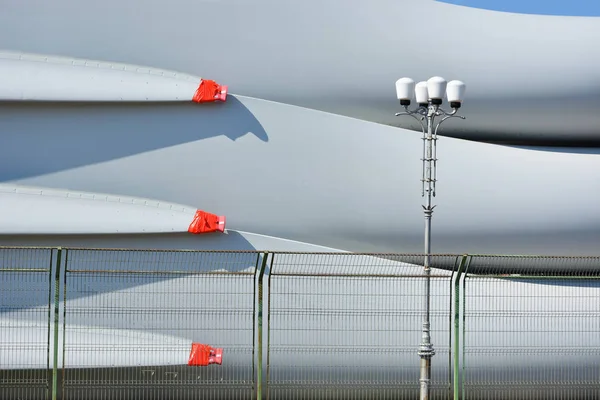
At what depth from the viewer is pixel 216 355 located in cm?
1427

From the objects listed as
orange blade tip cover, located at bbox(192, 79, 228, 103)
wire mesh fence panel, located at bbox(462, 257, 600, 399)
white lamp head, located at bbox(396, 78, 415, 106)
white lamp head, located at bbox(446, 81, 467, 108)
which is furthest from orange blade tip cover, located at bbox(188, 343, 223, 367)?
white lamp head, located at bbox(446, 81, 467, 108)

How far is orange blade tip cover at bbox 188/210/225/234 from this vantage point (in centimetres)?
1523

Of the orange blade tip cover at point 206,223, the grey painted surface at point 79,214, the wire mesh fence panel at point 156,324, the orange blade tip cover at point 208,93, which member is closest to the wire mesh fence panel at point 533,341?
Answer: the wire mesh fence panel at point 156,324

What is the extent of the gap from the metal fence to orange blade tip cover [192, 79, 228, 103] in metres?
2.77

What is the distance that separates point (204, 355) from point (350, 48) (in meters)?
6.03

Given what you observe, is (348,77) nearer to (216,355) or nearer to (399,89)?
(399,89)

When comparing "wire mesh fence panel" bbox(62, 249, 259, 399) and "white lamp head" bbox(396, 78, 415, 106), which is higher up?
"white lamp head" bbox(396, 78, 415, 106)

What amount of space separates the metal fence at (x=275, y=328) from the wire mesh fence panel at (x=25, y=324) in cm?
3

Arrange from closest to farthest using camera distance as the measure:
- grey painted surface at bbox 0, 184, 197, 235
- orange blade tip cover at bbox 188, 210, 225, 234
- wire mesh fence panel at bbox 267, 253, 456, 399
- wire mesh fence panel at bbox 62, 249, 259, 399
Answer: wire mesh fence panel at bbox 62, 249, 259, 399 < wire mesh fence panel at bbox 267, 253, 456, 399 < grey painted surface at bbox 0, 184, 197, 235 < orange blade tip cover at bbox 188, 210, 225, 234

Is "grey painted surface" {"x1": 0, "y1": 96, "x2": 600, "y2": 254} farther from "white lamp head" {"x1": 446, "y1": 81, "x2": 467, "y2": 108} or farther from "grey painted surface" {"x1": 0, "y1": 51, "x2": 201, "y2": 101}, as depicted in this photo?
"white lamp head" {"x1": 446, "y1": 81, "x2": 467, "y2": 108}

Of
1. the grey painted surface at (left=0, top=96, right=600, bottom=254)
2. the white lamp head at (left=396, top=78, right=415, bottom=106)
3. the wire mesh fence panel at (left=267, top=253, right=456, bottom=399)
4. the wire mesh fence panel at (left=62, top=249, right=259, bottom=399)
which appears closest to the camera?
the white lamp head at (left=396, top=78, right=415, bottom=106)

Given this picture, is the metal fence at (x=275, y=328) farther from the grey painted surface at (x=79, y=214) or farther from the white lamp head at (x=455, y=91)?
the white lamp head at (x=455, y=91)

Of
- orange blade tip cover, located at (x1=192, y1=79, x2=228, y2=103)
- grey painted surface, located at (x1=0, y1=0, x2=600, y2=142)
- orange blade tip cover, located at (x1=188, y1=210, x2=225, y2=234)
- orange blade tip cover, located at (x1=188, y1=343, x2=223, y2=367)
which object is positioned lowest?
orange blade tip cover, located at (x1=188, y1=343, x2=223, y2=367)

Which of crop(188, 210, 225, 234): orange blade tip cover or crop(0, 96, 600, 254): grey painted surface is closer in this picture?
crop(188, 210, 225, 234): orange blade tip cover
